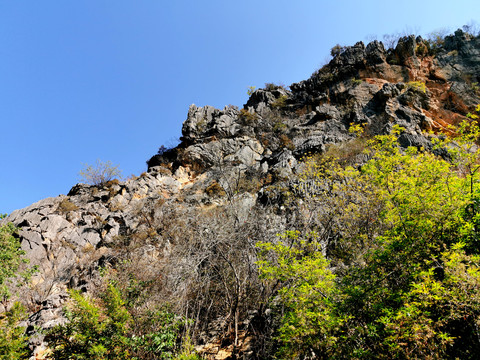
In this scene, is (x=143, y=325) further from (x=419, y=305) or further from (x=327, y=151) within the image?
(x=327, y=151)

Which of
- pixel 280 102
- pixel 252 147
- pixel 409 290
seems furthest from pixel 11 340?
pixel 280 102

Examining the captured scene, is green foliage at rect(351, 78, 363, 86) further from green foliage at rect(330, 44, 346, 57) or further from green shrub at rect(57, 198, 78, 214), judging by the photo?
green shrub at rect(57, 198, 78, 214)

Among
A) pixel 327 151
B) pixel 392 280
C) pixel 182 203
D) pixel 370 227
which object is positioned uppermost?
pixel 327 151

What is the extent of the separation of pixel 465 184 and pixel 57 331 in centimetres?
889

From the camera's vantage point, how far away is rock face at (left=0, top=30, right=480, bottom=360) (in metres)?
15.5

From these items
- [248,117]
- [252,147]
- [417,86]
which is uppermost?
[248,117]

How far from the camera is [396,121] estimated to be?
20.6 m

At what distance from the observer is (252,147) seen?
25.5 meters

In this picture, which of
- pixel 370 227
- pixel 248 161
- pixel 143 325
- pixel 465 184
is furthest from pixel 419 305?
pixel 248 161

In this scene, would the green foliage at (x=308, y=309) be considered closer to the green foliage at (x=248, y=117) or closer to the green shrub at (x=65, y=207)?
the green shrub at (x=65, y=207)

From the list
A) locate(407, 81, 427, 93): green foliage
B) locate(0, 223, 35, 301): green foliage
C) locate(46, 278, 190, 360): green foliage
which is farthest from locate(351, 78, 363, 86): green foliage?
locate(0, 223, 35, 301): green foliage

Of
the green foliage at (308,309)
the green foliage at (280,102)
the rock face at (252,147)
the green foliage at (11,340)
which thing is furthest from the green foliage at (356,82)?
the green foliage at (11,340)

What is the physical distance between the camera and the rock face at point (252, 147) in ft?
51.0

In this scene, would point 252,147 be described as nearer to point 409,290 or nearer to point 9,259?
point 9,259
